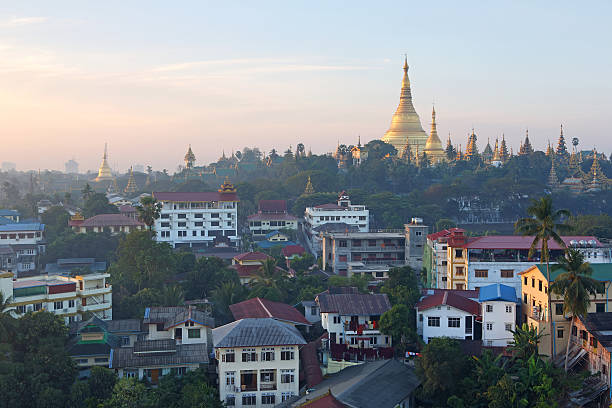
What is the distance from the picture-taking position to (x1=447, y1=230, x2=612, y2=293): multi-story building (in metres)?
36.5

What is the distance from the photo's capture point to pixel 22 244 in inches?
1978

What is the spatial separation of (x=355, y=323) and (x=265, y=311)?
11.5 feet

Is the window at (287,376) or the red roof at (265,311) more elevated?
Answer: the red roof at (265,311)

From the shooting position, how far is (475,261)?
36.8 m

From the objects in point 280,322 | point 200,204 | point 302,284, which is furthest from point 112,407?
point 200,204

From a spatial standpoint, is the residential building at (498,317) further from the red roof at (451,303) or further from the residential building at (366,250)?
the residential building at (366,250)

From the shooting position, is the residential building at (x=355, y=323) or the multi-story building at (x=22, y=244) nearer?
the residential building at (x=355, y=323)

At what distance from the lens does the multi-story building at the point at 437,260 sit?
3853 cm

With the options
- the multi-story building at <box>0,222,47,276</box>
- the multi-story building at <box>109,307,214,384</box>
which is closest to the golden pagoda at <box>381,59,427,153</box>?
the multi-story building at <box>0,222,47,276</box>

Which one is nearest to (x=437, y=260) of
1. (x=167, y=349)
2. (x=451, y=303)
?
(x=451, y=303)

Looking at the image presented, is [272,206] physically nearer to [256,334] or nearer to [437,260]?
[437,260]

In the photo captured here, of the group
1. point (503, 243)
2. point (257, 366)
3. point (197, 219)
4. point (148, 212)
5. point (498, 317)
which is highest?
point (148, 212)

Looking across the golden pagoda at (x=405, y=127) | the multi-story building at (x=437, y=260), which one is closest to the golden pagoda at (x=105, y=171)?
the golden pagoda at (x=405, y=127)

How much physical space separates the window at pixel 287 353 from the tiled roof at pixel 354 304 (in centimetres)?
336
